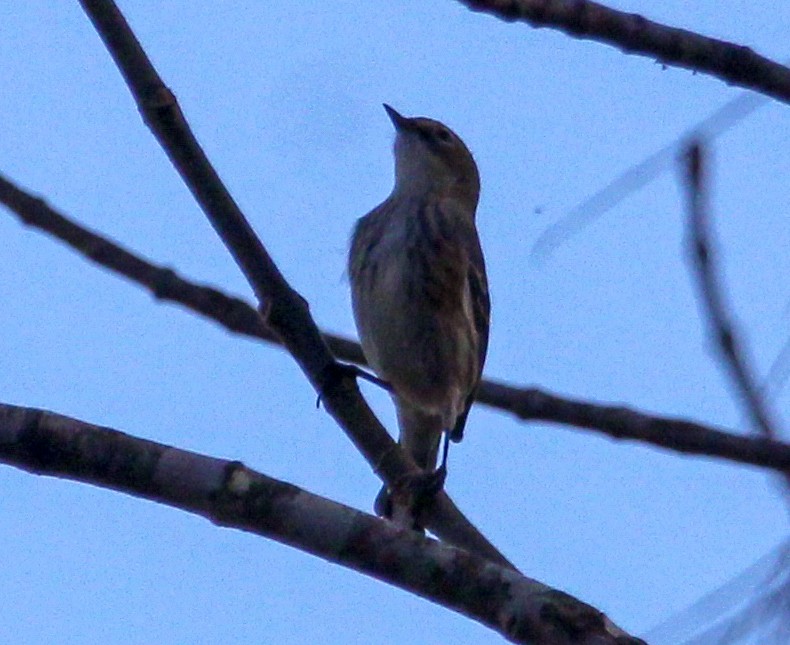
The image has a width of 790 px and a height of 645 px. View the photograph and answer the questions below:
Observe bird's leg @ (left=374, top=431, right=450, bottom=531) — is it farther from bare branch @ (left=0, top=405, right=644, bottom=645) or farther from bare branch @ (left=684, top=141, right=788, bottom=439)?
bare branch @ (left=684, top=141, right=788, bottom=439)

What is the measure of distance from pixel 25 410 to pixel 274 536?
0.61 m

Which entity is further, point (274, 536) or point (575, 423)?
point (575, 423)

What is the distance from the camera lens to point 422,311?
8.26 m

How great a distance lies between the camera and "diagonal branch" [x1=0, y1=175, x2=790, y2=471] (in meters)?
3.13

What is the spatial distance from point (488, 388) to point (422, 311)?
3429 mm

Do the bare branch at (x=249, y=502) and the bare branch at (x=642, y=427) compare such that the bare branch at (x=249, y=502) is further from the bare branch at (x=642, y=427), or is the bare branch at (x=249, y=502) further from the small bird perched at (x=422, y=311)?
the small bird perched at (x=422, y=311)

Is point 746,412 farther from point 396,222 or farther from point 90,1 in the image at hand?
point 396,222

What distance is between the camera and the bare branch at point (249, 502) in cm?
307

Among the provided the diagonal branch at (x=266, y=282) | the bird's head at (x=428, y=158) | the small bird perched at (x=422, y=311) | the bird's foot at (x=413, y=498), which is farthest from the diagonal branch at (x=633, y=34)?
the bird's head at (x=428, y=158)

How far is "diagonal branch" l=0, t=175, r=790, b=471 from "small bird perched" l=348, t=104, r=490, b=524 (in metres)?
3.12

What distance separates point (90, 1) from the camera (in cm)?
375

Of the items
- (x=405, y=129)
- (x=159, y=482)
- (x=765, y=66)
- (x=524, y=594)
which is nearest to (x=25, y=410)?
(x=159, y=482)

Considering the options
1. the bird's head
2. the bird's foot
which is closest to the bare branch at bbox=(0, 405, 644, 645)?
the bird's foot

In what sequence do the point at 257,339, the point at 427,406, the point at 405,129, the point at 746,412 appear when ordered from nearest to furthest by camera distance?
the point at 746,412 → the point at 257,339 → the point at 427,406 → the point at 405,129
